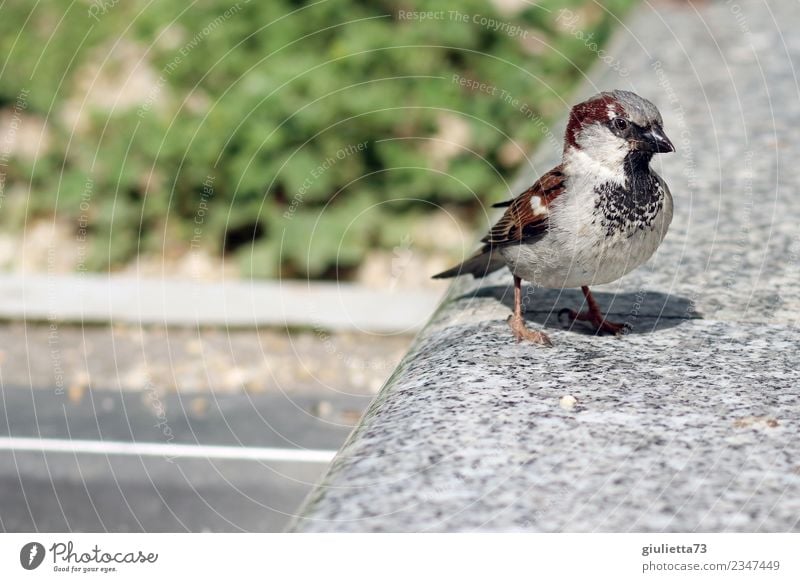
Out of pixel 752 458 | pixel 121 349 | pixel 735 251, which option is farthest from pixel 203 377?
pixel 752 458

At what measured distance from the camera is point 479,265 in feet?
13.3

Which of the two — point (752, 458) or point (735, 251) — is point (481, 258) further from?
point (752, 458)

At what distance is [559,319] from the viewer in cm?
384

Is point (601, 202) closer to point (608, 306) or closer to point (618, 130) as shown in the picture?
point (618, 130)

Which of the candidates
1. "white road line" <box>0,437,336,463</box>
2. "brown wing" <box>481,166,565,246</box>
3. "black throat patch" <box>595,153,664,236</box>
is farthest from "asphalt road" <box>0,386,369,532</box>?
"black throat patch" <box>595,153,664,236</box>

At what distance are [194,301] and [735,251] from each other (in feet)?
12.4

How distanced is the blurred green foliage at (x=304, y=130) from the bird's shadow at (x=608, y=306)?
3.45 meters

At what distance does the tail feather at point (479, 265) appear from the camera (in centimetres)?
397

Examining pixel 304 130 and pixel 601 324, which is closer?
pixel 601 324

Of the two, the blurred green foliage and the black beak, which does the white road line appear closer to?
the blurred green foliage
